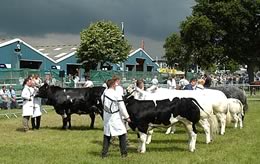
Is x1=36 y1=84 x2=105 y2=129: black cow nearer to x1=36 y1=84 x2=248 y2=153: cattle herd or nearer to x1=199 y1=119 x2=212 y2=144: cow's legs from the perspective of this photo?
x1=36 y1=84 x2=248 y2=153: cattle herd

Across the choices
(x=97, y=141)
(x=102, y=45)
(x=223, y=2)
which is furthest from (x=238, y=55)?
(x=97, y=141)

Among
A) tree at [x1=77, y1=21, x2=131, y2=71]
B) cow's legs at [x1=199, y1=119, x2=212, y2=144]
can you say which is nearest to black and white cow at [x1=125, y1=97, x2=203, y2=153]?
cow's legs at [x1=199, y1=119, x2=212, y2=144]

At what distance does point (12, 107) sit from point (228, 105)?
13723mm

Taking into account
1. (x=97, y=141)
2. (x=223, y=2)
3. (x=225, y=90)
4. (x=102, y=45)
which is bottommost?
(x=97, y=141)

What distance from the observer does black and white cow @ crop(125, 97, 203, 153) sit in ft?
39.0

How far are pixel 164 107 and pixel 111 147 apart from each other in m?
2.18

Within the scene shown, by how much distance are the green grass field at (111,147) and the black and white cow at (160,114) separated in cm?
61

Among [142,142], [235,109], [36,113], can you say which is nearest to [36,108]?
[36,113]

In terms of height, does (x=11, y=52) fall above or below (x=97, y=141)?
above

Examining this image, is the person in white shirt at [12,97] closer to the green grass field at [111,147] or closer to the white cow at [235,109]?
the green grass field at [111,147]

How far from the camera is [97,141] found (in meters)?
14.3

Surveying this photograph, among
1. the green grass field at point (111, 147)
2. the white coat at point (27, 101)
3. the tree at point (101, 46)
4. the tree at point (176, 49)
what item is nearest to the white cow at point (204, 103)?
the green grass field at point (111, 147)

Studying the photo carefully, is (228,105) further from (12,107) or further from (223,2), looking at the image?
(223,2)

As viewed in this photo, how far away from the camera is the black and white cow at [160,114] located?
11891 mm
